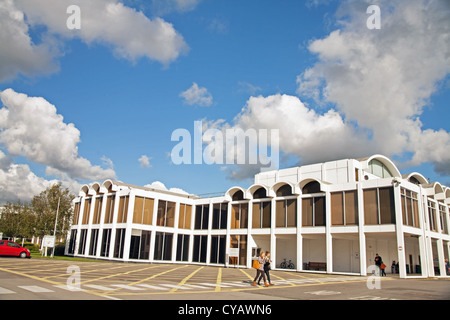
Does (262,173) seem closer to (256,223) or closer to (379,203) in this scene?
(256,223)

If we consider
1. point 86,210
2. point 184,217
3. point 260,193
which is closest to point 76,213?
point 86,210

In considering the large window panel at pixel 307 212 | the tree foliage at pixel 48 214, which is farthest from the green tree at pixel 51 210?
the large window panel at pixel 307 212

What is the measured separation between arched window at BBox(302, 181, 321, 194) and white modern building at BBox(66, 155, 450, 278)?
10 cm

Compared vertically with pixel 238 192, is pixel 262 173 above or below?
above

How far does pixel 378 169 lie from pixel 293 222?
12.5m

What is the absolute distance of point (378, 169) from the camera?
131 ft

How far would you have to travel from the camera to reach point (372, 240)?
36000 mm

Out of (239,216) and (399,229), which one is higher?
(239,216)

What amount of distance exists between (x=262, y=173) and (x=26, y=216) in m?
31.5

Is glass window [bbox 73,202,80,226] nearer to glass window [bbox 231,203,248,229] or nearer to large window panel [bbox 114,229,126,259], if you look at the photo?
large window panel [bbox 114,229,126,259]

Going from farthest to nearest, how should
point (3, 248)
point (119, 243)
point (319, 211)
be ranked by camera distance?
point (119, 243), point (3, 248), point (319, 211)

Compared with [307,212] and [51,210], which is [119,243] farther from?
[307,212]
